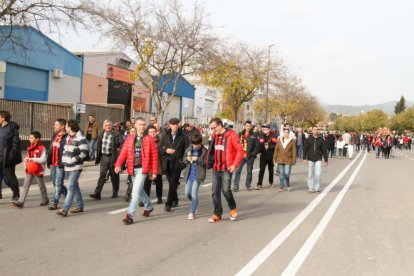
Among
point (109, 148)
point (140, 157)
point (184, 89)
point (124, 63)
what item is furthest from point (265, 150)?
point (184, 89)

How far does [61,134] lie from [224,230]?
3.48 metres

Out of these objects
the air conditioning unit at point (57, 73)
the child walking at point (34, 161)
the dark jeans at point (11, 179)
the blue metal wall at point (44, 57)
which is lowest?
the dark jeans at point (11, 179)

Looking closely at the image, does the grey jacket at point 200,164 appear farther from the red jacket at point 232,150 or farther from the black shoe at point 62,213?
the black shoe at point 62,213

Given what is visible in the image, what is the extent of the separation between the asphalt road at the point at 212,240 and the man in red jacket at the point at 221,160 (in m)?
0.37

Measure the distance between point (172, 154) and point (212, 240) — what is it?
8.20 ft

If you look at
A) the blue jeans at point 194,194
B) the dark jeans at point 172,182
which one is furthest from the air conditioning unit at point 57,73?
the blue jeans at point 194,194

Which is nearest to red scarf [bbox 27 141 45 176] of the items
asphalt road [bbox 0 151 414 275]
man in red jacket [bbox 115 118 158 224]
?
asphalt road [bbox 0 151 414 275]

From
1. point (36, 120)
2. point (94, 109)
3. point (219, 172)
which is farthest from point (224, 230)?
point (94, 109)

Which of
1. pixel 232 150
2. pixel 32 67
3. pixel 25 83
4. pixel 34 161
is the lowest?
pixel 34 161

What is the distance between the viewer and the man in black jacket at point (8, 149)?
839 cm

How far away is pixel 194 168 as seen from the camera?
310 inches

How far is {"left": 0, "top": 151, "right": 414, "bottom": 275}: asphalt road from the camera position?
5016 millimetres

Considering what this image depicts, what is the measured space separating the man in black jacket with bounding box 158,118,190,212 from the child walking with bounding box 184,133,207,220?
1.47 ft

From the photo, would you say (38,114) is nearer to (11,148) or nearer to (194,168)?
(11,148)
